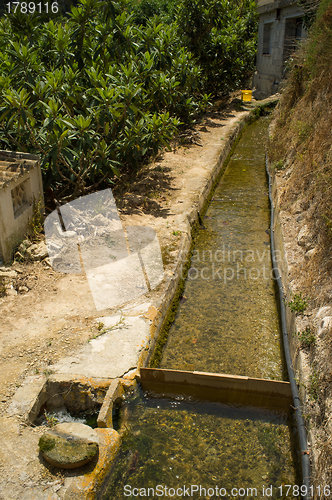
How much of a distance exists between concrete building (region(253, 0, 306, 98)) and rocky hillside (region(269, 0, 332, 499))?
297 inches

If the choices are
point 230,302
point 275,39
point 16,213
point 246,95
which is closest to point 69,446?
point 230,302

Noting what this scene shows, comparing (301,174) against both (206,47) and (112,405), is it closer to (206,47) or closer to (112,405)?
(112,405)

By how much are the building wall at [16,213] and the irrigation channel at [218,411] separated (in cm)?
240

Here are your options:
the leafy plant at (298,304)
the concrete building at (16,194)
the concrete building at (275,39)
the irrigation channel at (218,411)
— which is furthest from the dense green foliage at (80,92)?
the concrete building at (275,39)

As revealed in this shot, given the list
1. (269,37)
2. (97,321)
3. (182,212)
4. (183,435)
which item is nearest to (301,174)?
(182,212)

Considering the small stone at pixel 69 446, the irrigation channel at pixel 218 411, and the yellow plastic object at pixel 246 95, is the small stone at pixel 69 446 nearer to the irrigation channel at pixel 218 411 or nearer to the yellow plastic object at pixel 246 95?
the irrigation channel at pixel 218 411

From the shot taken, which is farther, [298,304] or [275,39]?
[275,39]

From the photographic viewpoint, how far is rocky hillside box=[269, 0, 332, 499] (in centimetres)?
315

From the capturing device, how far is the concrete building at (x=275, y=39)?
1653cm

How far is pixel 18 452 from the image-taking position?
2900 millimetres

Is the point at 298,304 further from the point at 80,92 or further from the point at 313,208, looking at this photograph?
the point at 80,92

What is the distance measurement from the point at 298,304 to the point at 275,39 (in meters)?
17.4

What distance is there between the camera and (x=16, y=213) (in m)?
5.38

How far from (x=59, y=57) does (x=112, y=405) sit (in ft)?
20.1
